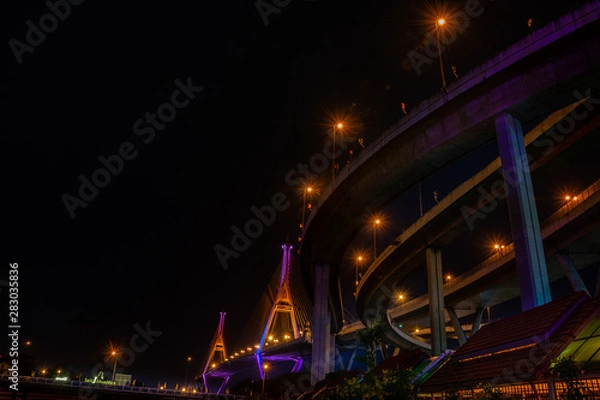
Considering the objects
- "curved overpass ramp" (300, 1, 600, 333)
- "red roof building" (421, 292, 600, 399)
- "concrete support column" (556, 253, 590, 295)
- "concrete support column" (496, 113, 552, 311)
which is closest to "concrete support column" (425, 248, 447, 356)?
"curved overpass ramp" (300, 1, 600, 333)

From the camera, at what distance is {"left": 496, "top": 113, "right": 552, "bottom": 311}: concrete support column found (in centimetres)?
2003

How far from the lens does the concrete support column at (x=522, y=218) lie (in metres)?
→ 20.0

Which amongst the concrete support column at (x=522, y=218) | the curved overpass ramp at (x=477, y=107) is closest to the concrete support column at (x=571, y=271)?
the curved overpass ramp at (x=477, y=107)

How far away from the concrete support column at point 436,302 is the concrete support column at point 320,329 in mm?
10859

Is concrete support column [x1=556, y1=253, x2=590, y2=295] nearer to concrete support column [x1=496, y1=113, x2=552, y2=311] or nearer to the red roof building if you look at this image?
concrete support column [x1=496, y1=113, x2=552, y2=311]

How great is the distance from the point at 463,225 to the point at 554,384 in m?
29.0

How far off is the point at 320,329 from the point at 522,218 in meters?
29.8

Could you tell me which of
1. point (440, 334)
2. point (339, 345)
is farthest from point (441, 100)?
point (339, 345)

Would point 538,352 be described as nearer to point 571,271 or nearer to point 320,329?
point 571,271

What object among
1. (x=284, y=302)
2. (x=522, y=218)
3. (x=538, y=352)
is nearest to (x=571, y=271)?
(x=522, y=218)

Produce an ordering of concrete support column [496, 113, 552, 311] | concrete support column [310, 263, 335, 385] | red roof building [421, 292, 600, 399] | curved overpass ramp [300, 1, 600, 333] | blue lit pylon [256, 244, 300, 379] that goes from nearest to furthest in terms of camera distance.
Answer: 1. red roof building [421, 292, 600, 399]
2. concrete support column [496, 113, 552, 311]
3. curved overpass ramp [300, 1, 600, 333]
4. concrete support column [310, 263, 335, 385]
5. blue lit pylon [256, 244, 300, 379]

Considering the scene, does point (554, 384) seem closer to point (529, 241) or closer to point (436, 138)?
point (529, 241)

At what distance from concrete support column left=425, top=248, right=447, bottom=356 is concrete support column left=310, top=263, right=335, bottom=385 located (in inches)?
428

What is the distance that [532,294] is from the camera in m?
19.9
